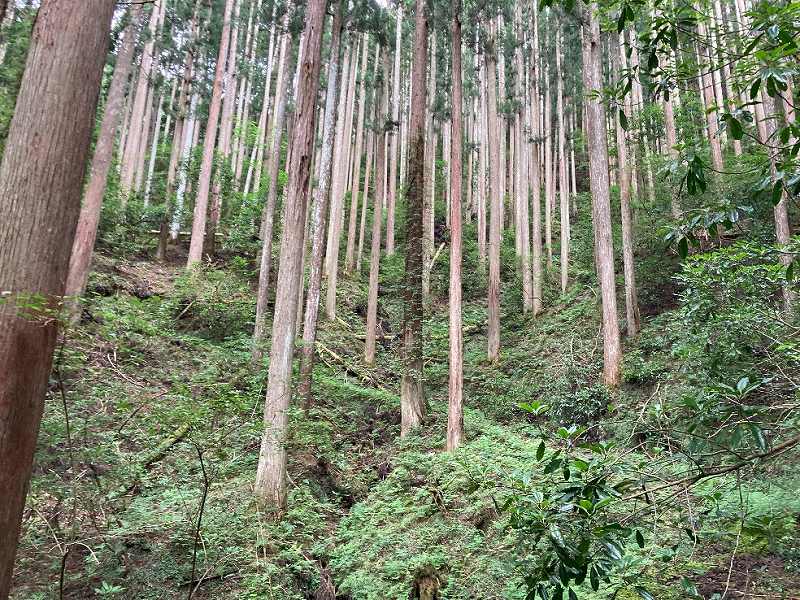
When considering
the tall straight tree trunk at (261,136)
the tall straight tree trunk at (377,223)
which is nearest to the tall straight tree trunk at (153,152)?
A: the tall straight tree trunk at (261,136)

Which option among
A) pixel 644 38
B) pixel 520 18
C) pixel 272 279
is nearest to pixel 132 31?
pixel 272 279

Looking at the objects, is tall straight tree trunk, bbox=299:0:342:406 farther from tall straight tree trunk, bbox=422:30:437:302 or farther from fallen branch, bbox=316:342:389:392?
tall straight tree trunk, bbox=422:30:437:302

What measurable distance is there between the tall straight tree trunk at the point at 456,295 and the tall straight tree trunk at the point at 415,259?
805mm

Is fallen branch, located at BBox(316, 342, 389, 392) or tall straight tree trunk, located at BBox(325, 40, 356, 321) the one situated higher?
tall straight tree trunk, located at BBox(325, 40, 356, 321)

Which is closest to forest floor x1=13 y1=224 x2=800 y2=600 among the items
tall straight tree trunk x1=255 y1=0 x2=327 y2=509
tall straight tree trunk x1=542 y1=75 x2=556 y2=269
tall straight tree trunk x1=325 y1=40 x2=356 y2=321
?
tall straight tree trunk x1=255 y1=0 x2=327 y2=509

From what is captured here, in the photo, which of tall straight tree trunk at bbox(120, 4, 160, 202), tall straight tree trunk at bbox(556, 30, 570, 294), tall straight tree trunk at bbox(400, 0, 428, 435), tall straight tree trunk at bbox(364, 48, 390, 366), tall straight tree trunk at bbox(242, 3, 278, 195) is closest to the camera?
tall straight tree trunk at bbox(400, 0, 428, 435)

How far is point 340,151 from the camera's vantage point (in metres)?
17.0

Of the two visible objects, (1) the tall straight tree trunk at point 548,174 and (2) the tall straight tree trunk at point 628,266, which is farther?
(1) the tall straight tree trunk at point 548,174

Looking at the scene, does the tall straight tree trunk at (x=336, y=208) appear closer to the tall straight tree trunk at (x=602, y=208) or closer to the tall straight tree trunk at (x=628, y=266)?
the tall straight tree trunk at (x=602, y=208)

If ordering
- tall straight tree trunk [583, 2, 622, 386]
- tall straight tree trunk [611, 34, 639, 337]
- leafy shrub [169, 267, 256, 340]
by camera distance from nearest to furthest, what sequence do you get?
tall straight tree trunk [583, 2, 622, 386] < tall straight tree trunk [611, 34, 639, 337] < leafy shrub [169, 267, 256, 340]

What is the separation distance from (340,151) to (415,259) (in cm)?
902

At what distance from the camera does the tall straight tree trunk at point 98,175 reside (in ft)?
28.2

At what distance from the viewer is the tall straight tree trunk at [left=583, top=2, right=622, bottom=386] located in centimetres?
1029

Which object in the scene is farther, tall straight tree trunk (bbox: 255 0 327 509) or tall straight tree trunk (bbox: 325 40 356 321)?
tall straight tree trunk (bbox: 325 40 356 321)
